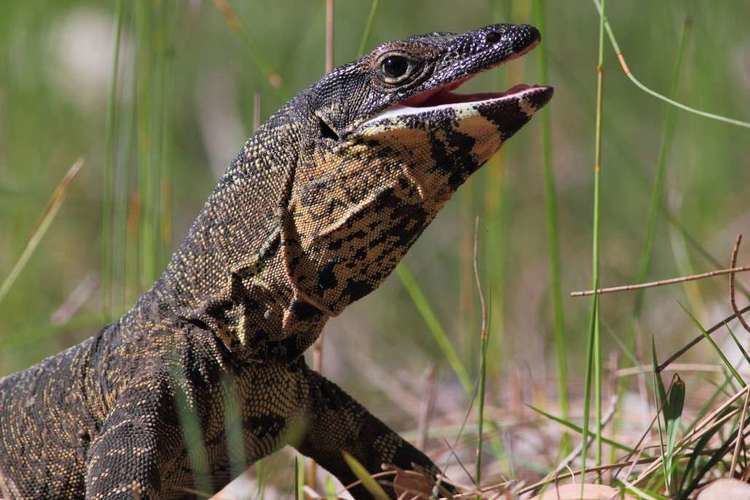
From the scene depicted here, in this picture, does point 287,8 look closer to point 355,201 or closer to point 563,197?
point 563,197

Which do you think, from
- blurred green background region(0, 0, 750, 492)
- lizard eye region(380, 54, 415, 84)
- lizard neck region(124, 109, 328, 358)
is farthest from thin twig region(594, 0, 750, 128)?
blurred green background region(0, 0, 750, 492)

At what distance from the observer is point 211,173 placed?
11.1 meters

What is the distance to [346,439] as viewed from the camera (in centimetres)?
454

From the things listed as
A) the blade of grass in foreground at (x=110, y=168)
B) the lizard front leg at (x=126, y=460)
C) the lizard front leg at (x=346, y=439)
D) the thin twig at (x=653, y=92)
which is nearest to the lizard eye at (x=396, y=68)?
the thin twig at (x=653, y=92)

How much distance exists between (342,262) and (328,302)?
166mm

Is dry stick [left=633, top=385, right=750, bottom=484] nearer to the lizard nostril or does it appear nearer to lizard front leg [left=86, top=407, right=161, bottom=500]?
the lizard nostril

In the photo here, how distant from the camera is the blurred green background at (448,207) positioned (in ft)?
19.6

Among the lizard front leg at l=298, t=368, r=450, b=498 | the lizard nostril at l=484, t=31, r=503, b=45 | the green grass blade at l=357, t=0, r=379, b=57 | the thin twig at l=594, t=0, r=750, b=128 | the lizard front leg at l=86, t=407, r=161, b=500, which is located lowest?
the lizard front leg at l=298, t=368, r=450, b=498

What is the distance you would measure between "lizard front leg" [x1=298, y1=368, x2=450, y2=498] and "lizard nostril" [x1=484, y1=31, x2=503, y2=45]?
137 cm

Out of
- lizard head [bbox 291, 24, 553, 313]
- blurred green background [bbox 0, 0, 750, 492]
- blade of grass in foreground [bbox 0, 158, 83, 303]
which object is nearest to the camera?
lizard head [bbox 291, 24, 553, 313]

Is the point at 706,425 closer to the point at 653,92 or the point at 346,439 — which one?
the point at 653,92

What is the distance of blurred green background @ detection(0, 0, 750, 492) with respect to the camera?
598 centimetres

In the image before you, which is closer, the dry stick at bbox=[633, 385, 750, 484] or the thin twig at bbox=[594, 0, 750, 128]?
the dry stick at bbox=[633, 385, 750, 484]

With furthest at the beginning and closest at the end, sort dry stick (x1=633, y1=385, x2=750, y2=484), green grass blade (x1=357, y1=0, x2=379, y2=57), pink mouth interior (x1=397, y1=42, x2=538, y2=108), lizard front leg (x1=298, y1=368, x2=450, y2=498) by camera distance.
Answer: green grass blade (x1=357, y1=0, x2=379, y2=57) → lizard front leg (x1=298, y1=368, x2=450, y2=498) → pink mouth interior (x1=397, y1=42, x2=538, y2=108) → dry stick (x1=633, y1=385, x2=750, y2=484)
